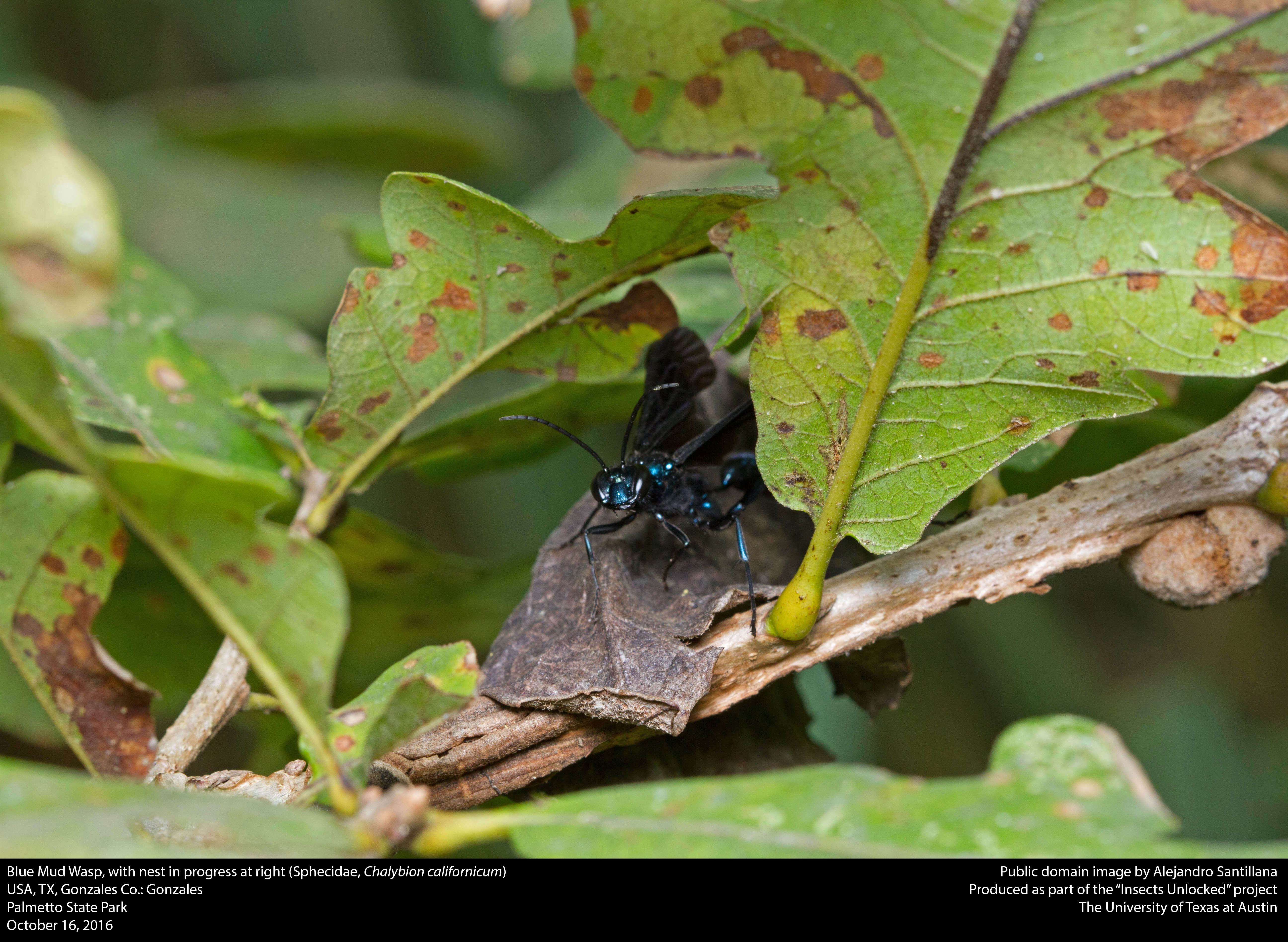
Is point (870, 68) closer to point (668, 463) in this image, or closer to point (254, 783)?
point (668, 463)

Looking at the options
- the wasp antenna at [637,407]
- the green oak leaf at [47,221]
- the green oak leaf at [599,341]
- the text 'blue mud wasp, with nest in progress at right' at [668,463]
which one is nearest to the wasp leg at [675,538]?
the text 'blue mud wasp, with nest in progress at right' at [668,463]

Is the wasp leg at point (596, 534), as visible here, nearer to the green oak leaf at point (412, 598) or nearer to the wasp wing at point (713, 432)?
the wasp wing at point (713, 432)

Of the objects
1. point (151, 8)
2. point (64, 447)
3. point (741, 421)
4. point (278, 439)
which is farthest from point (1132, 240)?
point (151, 8)

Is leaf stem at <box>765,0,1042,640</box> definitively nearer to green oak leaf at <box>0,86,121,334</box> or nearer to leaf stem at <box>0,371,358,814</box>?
leaf stem at <box>0,371,358,814</box>

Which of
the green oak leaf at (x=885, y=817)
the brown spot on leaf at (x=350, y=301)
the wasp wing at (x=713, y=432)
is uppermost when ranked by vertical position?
the wasp wing at (x=713, y=432)

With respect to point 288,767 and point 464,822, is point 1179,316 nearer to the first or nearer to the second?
point 464,822

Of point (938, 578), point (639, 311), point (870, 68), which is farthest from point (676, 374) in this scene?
point (870, 68)

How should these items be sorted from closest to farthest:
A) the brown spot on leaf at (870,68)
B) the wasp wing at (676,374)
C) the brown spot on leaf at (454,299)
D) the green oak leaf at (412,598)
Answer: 1. the brown spot on leaf at (870,68)
2. the brown spot on leaf at (454,299)
3. the wasp wing at (676,374)
4. the green oak leaf at (412,598)
